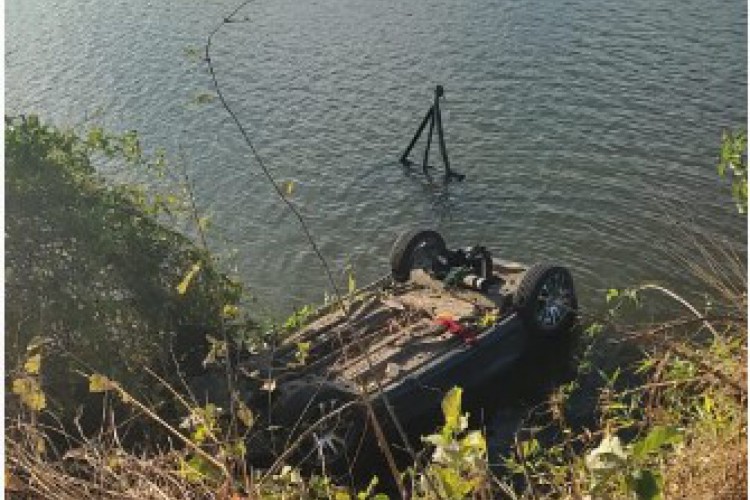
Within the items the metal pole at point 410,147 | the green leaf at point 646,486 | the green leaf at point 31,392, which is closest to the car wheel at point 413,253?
the metal pole at point 410,147

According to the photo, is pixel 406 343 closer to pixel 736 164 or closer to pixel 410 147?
pixel 736 164

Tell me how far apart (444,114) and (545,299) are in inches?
486

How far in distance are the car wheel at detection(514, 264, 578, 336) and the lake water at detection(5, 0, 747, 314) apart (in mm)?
2424

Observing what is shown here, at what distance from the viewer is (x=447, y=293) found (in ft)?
43.1

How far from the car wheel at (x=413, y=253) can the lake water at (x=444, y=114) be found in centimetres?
333

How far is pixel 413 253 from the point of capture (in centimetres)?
1409

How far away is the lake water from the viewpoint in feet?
59.9

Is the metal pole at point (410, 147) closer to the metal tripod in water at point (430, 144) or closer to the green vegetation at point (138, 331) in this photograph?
the metal tripod in water at point (430, 144)

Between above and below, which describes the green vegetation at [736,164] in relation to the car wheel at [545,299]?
above

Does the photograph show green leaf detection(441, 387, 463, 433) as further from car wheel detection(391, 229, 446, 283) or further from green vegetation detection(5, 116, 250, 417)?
car wheel detection(391, 229, 446, 283)

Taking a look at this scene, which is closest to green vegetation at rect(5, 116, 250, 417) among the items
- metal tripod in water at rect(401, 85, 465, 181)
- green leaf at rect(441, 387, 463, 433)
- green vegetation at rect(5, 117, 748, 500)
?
green vegetation at rect(5, 117, 748, 500)

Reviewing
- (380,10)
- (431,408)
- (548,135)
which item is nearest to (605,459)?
(431,408)

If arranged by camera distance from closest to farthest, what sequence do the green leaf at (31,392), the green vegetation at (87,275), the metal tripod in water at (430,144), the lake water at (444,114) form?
1. the green leaf at (31,392)
2. the green vegetation at (87,275)
3. the lake water at (444,114)
4. the metal tripod in water at (430,144)

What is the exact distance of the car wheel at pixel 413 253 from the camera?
Answer: 14.0 meters
